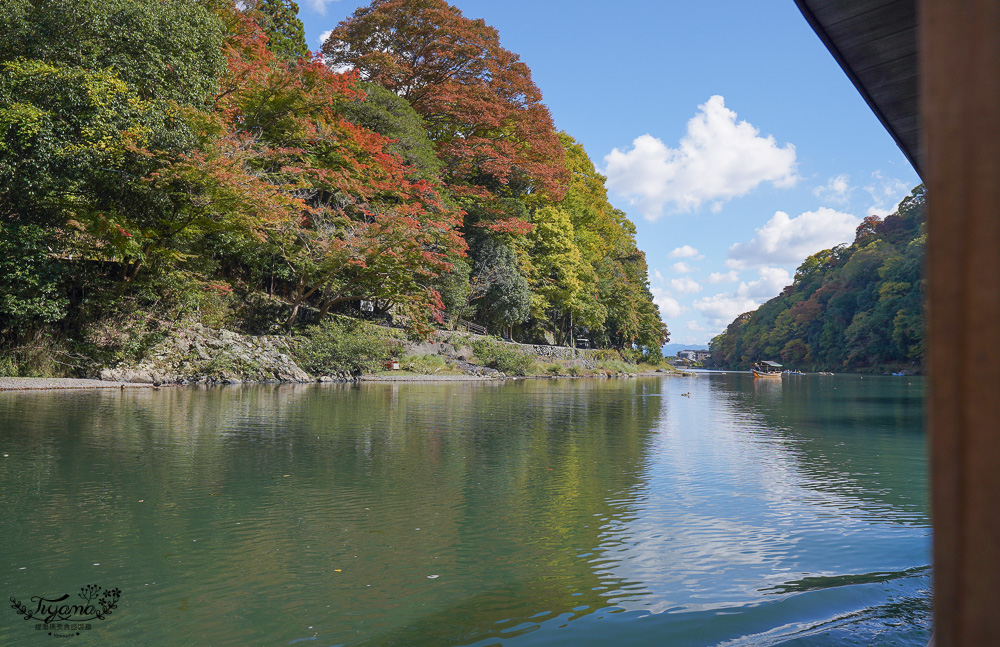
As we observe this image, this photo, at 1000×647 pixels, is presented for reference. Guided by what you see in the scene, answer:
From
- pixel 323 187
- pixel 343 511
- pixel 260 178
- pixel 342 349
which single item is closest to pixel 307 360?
pixel 342 349

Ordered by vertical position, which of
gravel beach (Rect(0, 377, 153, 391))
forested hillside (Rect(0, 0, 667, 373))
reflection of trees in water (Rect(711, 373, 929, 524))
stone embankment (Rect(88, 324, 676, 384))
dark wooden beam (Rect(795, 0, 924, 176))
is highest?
forested hillside (Rect(0, 0, 667, 373))

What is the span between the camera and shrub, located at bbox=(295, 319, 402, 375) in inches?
687

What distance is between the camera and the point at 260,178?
55.9 feet

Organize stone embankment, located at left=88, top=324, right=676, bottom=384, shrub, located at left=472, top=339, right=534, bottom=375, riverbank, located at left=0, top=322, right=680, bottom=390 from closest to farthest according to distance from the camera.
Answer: riverbank, located at left=0, top=322, right=680, bottom=390 < stone embankment, located at left=88, top=324, right=676, bottom=384 < shrub, located at left=472, top=339, right=534, bottom=375

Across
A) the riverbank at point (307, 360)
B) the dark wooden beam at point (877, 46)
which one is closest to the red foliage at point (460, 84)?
the riverbank at point (307, 360)

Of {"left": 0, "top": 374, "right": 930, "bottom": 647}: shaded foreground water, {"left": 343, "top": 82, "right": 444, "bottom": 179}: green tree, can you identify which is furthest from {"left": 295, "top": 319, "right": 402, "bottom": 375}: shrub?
{"left": 0, "top": 374, "right": 930, "bottom": 647}: shaded foreground water

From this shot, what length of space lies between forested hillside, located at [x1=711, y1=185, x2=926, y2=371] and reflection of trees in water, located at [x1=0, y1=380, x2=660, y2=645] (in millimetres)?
48699

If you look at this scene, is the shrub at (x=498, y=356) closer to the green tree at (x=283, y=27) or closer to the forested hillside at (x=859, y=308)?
the green tree at (x=283, y=27)

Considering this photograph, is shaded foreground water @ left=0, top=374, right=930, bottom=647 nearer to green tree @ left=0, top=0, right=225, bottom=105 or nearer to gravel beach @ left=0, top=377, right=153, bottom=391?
gravel beach @ left=0, top=377, right=153, bottom=391

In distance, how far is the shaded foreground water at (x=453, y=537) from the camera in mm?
2566

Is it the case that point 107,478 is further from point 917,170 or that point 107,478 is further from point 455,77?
point 455,77

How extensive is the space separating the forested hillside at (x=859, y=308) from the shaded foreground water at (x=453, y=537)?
48001 millimetres

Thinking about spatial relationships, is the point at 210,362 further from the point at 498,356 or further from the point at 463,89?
the point at 463,89

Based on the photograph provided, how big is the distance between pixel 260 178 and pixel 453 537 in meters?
15.8
